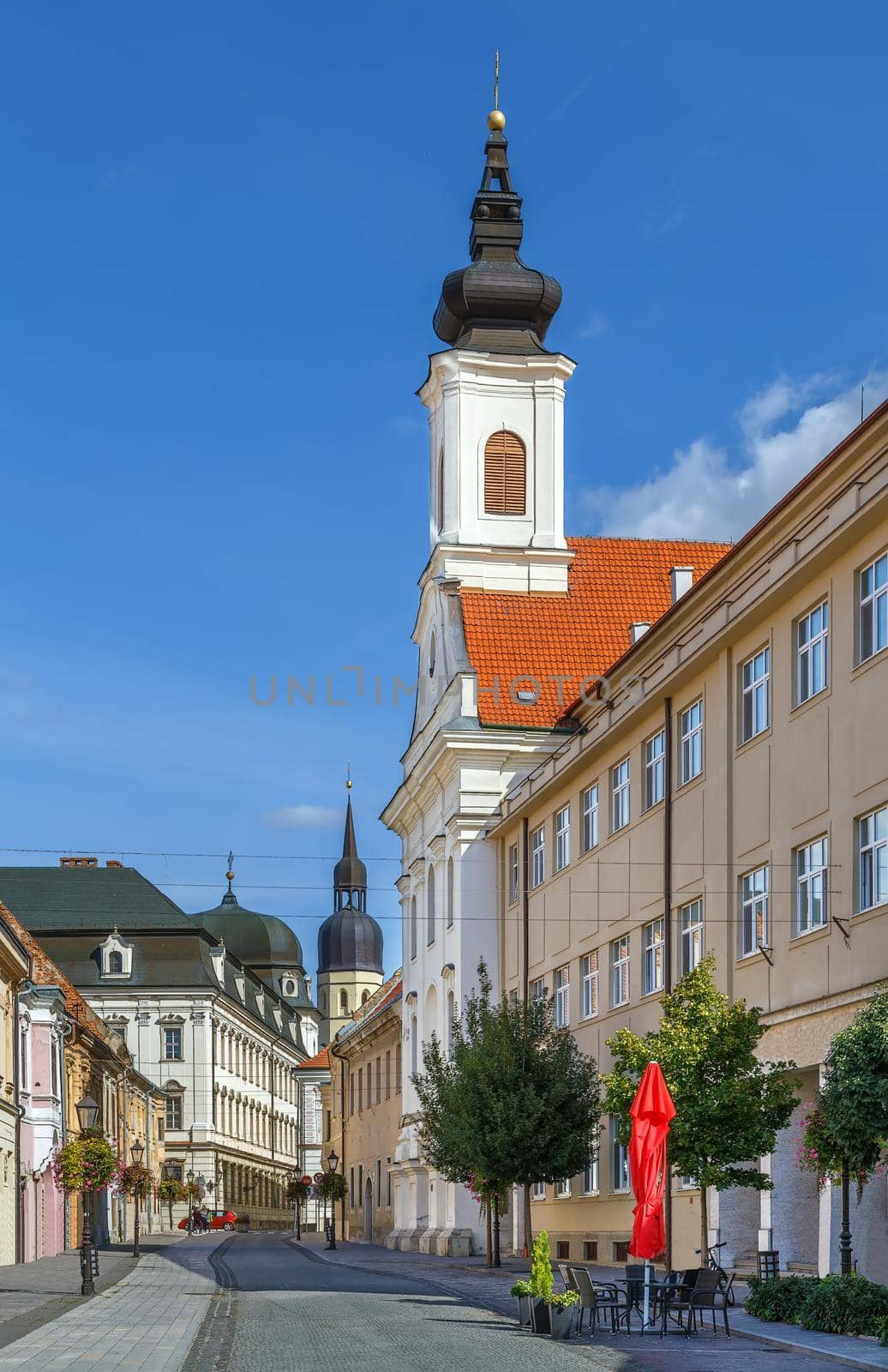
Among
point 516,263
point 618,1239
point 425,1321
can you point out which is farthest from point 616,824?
point 516,263

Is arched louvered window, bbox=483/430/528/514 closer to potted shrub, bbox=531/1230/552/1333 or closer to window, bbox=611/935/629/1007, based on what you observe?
window, bbox=611/935/629/1007

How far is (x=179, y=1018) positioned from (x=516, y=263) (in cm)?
5839

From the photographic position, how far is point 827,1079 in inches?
828

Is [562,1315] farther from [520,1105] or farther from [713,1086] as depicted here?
[520,1105]

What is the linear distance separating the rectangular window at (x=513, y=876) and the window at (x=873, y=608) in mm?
25064

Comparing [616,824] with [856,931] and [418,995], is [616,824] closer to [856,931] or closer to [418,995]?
[856,931]

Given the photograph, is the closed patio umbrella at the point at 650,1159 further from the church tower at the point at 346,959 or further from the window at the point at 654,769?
the church tower at the point at 346,959

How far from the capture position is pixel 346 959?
184m

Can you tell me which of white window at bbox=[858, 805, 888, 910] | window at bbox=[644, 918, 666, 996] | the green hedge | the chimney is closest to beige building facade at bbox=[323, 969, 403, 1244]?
the chimney

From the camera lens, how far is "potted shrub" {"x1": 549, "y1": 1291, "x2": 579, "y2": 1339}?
2112 centimetres

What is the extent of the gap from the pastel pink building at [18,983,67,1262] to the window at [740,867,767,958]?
26.7 metres

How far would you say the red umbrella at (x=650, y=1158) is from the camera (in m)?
22.5

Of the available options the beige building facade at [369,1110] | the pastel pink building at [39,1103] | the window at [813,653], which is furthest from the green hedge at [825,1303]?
the beige building facade at [369,1110]

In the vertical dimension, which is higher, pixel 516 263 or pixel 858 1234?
pixel 516 263
